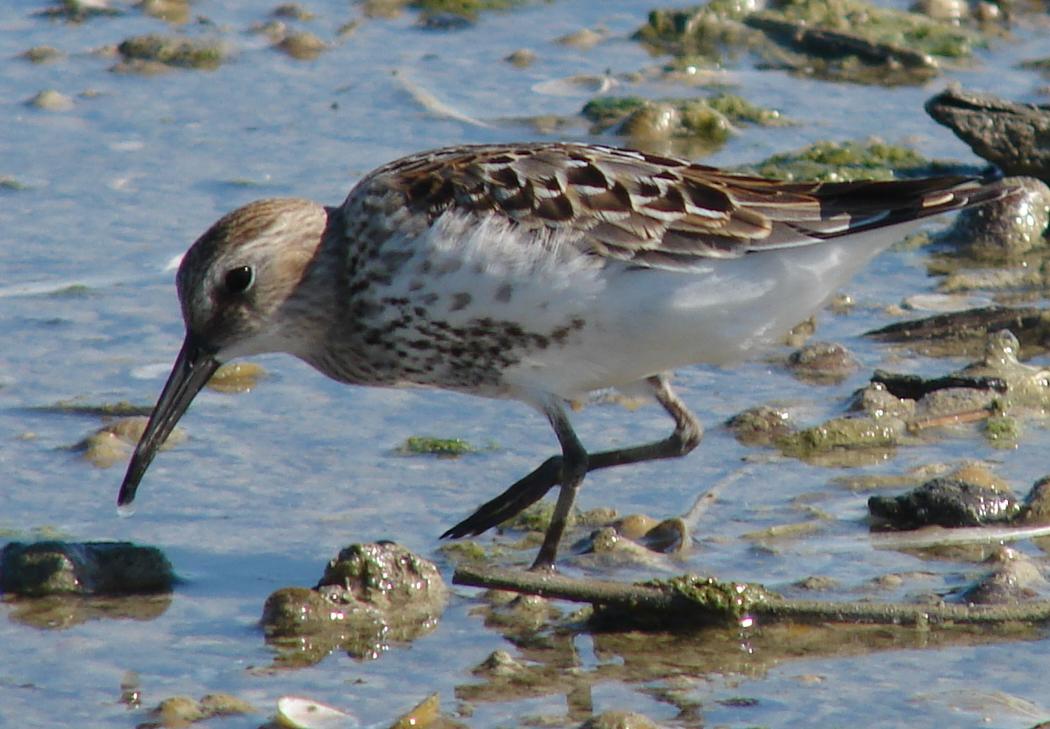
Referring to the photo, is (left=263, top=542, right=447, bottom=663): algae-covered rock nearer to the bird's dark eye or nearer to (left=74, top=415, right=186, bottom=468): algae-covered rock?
the bird's dark eye

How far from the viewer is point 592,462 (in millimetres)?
6863

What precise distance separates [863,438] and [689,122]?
3.58 m

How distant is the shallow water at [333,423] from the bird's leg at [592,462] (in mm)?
154

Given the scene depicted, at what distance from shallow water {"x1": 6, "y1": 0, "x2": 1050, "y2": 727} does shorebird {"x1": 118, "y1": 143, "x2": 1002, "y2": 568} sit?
1.40ft

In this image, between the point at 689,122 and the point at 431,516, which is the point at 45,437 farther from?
the point at 689,122

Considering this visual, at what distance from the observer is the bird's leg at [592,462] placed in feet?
21.5

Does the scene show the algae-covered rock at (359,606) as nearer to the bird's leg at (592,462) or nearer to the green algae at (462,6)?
the bird's leg at (592,462)

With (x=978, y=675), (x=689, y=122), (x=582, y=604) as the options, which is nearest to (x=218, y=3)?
(x=689, y=122)

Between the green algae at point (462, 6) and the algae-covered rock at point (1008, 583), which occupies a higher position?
the algae-covered rock at point (1008, 583)

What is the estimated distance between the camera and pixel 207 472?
7.13 m

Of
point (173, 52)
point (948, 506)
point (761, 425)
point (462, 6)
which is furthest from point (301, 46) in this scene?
point (948, 506)

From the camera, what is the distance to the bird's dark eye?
666cm

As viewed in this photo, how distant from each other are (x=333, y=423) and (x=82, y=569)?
5.14ft

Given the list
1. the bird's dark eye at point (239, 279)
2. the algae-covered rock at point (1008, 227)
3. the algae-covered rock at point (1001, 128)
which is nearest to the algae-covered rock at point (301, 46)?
the algae-covered rock at point (1001, 128)
